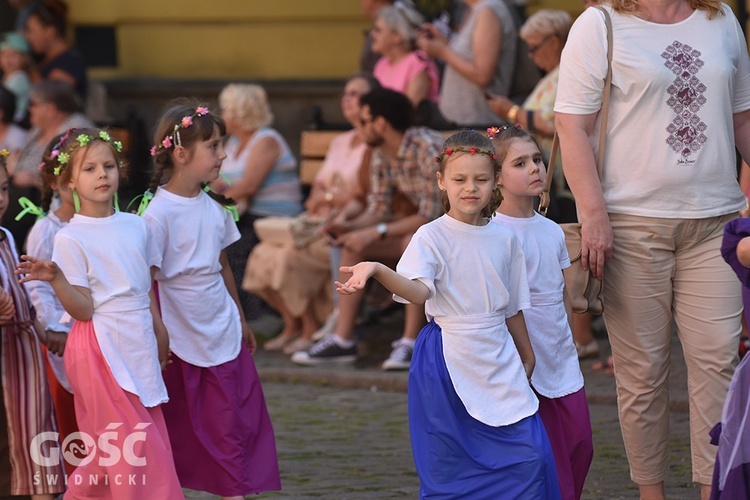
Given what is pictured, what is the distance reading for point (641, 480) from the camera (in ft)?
16.9

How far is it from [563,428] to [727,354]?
632mm

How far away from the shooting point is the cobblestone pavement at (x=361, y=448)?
19.0ft

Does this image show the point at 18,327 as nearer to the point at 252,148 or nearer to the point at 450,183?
the point at 450,183

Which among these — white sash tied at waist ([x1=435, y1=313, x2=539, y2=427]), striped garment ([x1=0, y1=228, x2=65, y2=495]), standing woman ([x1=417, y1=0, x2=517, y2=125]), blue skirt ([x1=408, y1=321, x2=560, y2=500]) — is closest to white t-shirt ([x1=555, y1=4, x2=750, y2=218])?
white sash tied at waist ([x1=435, y1=313, x2=539, y2=427])

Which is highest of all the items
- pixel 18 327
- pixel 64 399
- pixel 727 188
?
pixel 727 188

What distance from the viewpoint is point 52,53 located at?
11438mm

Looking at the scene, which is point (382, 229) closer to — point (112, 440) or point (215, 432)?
point (215, 432)

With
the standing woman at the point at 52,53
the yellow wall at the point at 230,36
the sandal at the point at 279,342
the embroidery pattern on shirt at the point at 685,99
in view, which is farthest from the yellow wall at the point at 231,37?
the embroidery pattern on shirt at the point at 685,99

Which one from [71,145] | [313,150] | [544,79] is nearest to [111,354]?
[71,145]

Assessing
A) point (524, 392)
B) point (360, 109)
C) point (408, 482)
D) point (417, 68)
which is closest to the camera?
point (524, 392)

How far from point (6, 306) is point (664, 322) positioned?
2384 millimetres

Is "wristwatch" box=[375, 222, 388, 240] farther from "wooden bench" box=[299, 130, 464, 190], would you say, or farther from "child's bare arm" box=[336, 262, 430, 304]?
"child's bare arm" box=[336, 262, 430, 304]

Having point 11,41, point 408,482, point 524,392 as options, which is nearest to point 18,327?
point 408,482

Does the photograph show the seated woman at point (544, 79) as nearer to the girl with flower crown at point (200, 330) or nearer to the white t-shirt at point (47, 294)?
the girl with flower crown at point (200, 330)
